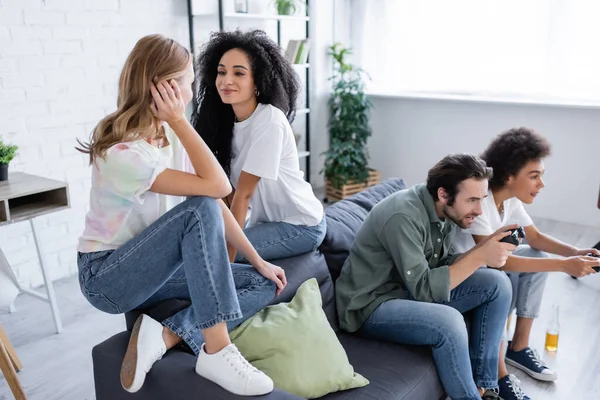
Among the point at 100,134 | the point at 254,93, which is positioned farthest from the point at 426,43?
the point at 100,134

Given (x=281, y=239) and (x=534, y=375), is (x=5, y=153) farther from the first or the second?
(x=534, y=375)

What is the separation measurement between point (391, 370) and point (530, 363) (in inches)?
33.5

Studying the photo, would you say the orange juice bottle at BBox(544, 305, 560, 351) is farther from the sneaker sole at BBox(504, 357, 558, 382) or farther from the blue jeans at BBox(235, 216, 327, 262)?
the blue jeans at BBox(235, 216, 327, 262)

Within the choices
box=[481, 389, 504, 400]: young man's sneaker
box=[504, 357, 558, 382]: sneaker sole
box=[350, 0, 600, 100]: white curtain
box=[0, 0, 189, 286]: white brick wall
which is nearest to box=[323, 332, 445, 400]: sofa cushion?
box=[481, 389, 504, 400]: young man's sneaker

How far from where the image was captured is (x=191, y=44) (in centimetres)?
373

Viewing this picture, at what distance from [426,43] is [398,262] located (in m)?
3.17

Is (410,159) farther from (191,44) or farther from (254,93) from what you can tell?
(254,93)

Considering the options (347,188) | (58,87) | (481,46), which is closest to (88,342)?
(58,87)

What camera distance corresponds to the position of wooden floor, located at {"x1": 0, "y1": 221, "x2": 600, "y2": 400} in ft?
7.21

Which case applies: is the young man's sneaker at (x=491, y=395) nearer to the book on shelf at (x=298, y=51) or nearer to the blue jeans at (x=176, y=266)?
the blue jeans at (x=176, y=266)

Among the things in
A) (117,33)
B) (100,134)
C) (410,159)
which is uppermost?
(117,33)

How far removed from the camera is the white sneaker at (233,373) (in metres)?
1.42

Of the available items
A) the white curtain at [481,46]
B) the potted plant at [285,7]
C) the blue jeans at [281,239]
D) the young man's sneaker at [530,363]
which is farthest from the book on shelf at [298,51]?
the young man's sneaker at [530,363]

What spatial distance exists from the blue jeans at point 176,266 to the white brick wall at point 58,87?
167cm
